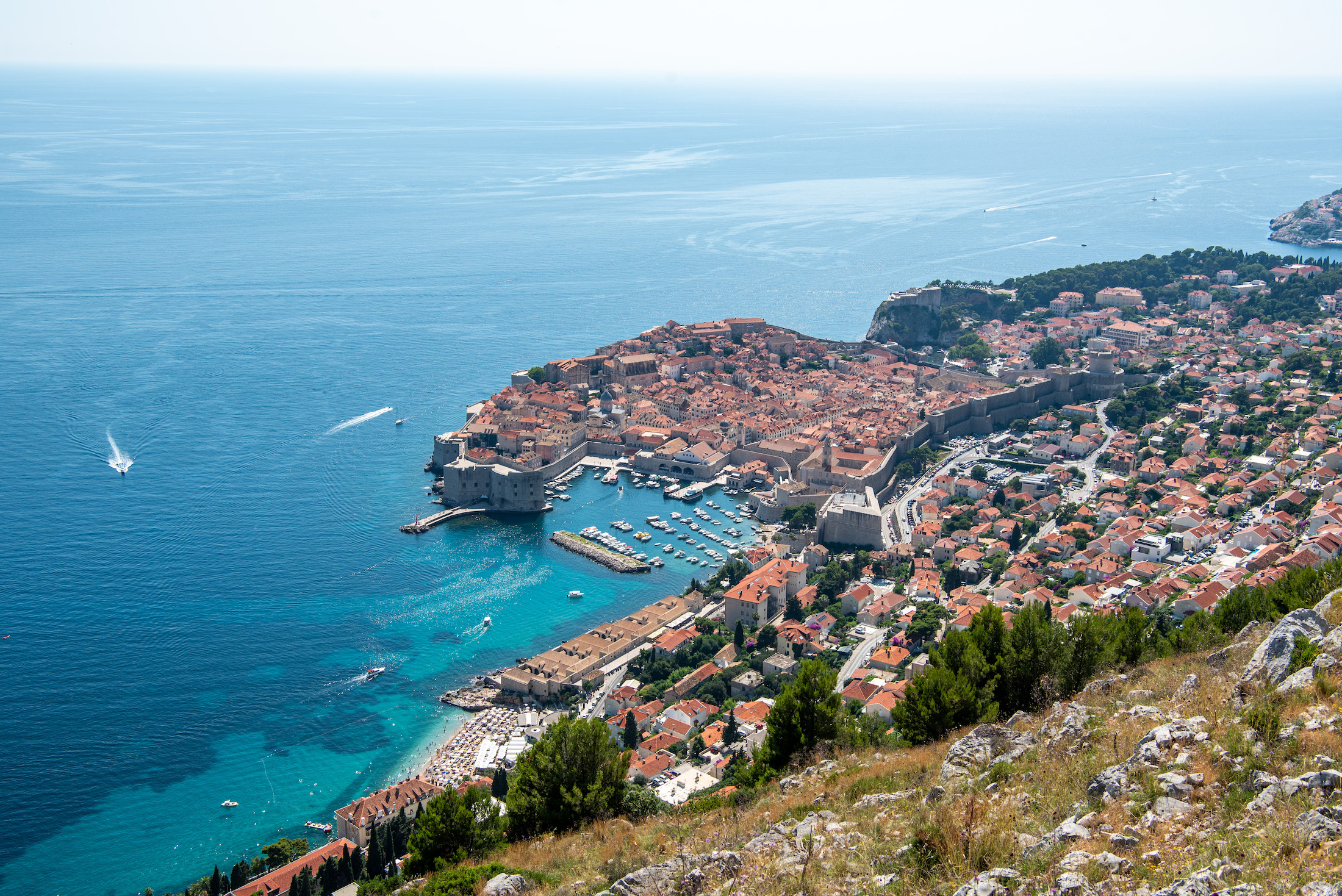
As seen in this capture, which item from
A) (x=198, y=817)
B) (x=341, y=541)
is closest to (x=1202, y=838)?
(x=198, y=817)

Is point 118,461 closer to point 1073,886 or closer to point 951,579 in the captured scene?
point 951,579

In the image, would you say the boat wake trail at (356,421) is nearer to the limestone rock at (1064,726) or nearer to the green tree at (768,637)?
the green tree at (768,637)

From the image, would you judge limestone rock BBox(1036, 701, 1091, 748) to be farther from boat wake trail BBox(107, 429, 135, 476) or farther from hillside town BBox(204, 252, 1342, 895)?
boat wake trail BBox(107, 429, 135, 476)

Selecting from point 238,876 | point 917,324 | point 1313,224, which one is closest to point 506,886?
point 238,876

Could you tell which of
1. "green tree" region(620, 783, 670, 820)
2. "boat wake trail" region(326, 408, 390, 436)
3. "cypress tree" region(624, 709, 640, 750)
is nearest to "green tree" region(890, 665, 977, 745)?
"green tree" region(620, 783, 670, 820)

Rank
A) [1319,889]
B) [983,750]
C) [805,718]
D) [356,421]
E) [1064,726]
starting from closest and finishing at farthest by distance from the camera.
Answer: [1319,889] < [1064,726] < [983,750] < [805,718] < [356,421]

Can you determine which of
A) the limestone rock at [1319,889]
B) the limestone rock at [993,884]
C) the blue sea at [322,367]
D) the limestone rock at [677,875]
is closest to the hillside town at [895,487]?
the blue sea at [322,367]
